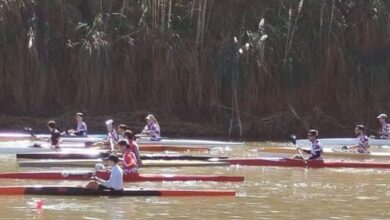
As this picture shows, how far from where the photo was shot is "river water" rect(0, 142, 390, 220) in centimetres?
1319

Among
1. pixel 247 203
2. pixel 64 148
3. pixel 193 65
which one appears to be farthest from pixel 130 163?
pixel 193 65

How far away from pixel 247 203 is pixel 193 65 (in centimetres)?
1685

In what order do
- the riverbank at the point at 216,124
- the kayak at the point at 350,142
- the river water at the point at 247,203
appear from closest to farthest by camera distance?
the river water at the point at 247,203
the kayak at the point at 350,142
the riverbank at the point at 216,124

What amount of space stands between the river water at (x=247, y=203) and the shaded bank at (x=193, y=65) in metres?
12.8

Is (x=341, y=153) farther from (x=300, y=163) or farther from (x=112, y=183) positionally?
(x=112, y=183)

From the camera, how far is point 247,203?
1449 centimetres

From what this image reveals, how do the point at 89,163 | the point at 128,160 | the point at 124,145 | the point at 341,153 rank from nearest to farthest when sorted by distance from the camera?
the point at 124,145
the point at 128,160
the point at 89,163
the point at 341,153

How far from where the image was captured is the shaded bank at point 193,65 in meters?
30.9

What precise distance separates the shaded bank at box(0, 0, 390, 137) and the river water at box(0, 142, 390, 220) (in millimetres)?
12808

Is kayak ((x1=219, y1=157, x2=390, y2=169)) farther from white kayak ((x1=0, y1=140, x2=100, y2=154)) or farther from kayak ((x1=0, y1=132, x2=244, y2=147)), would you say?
kayak ((x1=0, y1=132, x2=244, y2=147))

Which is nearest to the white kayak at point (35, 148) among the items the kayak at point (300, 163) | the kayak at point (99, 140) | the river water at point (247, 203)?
the kayak at point (99, 140)

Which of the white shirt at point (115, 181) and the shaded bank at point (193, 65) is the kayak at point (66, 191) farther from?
the shaded bank at point (193, 65)

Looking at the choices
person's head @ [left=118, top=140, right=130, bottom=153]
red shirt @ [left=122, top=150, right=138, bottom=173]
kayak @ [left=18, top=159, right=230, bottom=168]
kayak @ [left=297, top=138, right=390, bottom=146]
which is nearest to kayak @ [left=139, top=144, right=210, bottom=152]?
kayak @ [left=297, top=138, right=390, bottom=146]

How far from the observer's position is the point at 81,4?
3316 cm
